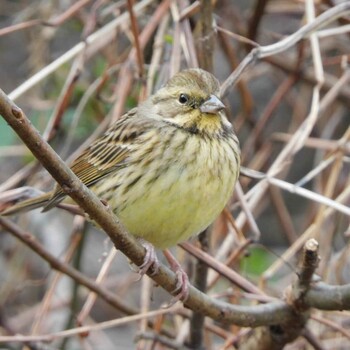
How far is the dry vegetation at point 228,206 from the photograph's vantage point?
91.9 inches

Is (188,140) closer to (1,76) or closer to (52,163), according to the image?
(52,163)

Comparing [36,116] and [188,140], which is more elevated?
[36,116]

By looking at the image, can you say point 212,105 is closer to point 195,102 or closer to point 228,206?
point 195,102

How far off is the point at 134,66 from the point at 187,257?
68 centimetres

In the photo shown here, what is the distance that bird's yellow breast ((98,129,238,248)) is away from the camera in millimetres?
2158

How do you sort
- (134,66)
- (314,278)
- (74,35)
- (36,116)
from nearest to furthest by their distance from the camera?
1. (314,278)
2. (134,66)
3. (36,116)
4. (74,35)

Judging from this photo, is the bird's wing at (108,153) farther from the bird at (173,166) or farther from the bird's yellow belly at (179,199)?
the bird's yellow belly at (179,199)

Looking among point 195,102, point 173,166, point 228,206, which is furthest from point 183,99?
point 228,206

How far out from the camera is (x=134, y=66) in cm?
278

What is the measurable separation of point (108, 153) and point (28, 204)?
314mm

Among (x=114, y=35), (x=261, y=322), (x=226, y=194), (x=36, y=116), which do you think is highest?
(x=114, y=35)

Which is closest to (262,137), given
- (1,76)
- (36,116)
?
(36,116)

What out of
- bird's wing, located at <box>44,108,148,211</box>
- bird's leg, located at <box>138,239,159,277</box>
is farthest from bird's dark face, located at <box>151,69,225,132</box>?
bird's leg, located at <box>138,239,159,277</box>

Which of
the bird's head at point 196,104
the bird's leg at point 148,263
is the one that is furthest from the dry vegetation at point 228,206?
the bird's head at point 196,104
